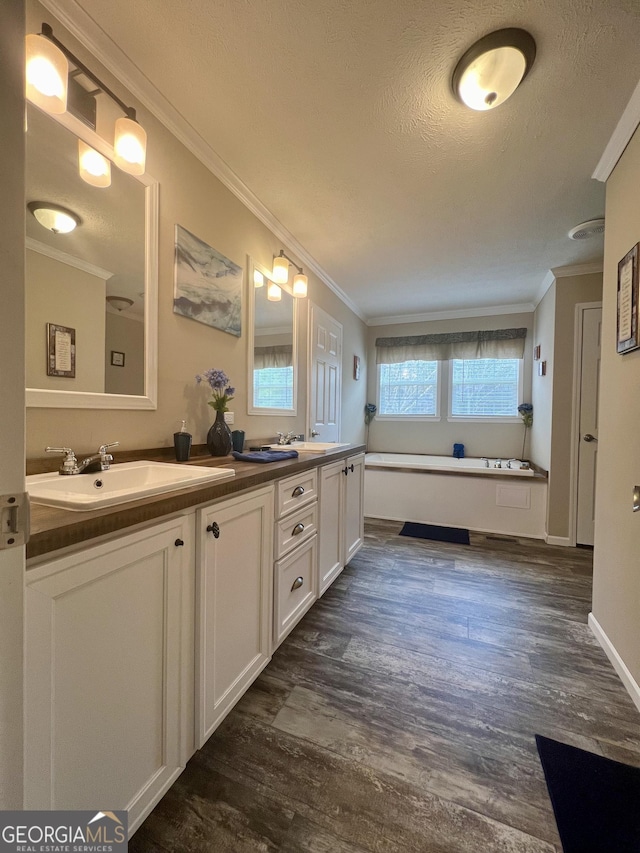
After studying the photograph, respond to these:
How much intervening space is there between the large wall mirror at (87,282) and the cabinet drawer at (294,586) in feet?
3.12

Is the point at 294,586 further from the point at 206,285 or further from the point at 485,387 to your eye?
the point at 485,387

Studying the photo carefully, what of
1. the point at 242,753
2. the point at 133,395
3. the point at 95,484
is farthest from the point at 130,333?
the point at 242,753

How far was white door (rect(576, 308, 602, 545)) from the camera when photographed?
2832 millimetres

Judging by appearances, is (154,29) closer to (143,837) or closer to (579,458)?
(143,837)

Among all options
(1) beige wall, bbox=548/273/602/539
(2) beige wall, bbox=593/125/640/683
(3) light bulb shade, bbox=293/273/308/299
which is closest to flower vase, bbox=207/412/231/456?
(3) light bulb shade, bbox=293/273/308/299

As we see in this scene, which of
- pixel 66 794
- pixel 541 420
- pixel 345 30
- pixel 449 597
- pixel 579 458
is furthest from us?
pixel 541 420

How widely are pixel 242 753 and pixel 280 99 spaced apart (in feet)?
8.22

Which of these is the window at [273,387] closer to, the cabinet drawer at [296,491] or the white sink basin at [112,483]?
the cabinet drawer at [296,491]

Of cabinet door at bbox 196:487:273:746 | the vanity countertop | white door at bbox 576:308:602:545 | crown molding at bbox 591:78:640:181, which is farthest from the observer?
white door at bbox 576:308:602:545

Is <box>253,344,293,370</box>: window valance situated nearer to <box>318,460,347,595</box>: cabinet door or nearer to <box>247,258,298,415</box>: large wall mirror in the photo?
<box>247,258,298,415</box>: large wall mirror

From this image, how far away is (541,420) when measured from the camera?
346cm

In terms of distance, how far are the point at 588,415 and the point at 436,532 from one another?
5.40 feet

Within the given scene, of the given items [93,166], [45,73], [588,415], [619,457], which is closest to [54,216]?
[93,166]

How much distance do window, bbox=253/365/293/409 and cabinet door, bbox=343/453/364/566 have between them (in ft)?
2.24
